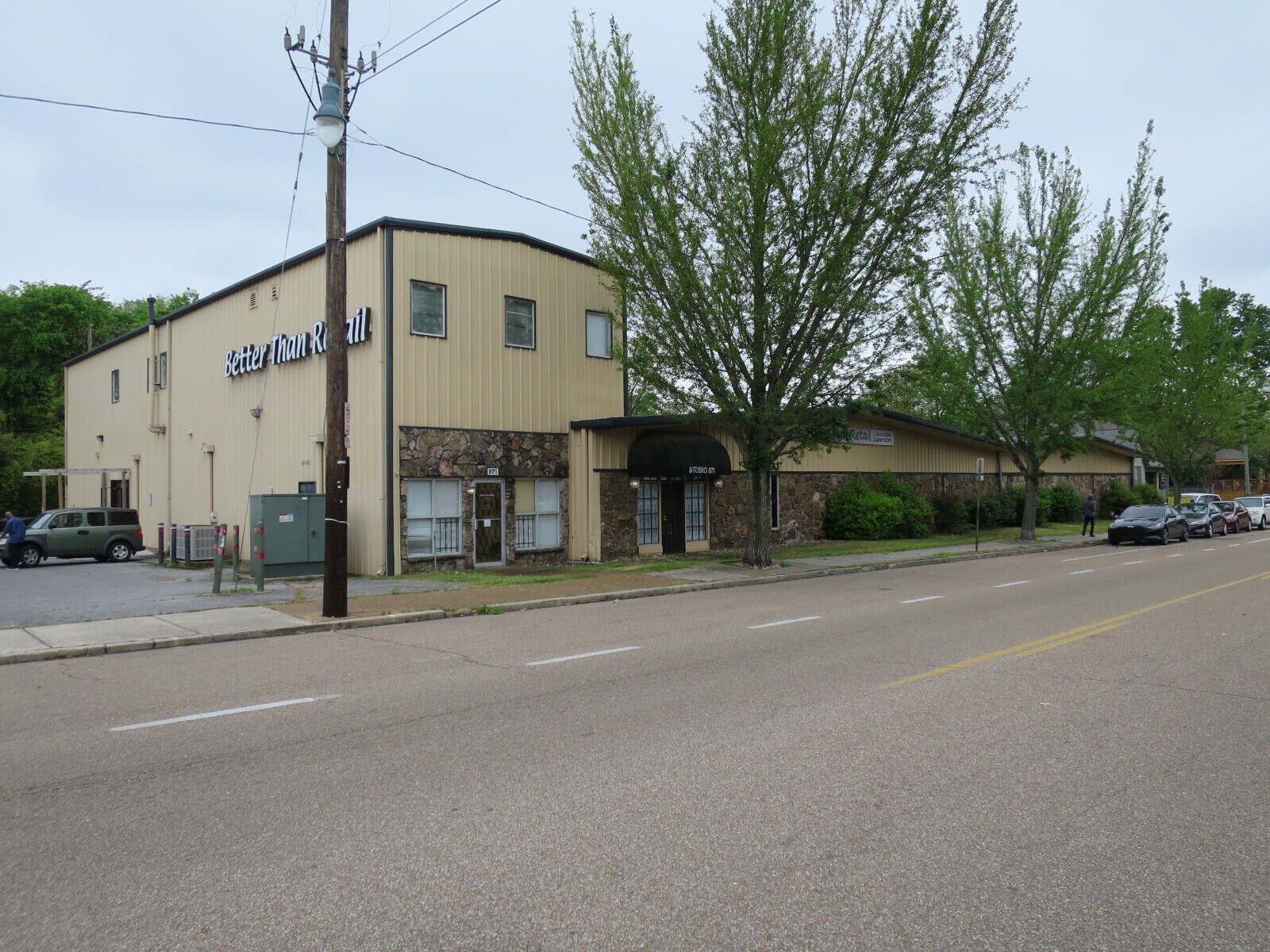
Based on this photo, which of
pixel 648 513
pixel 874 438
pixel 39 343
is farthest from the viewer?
pixel 39 343

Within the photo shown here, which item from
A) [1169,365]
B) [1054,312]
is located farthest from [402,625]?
[1169,365]

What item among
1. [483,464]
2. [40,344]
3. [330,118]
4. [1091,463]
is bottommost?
[483,464]

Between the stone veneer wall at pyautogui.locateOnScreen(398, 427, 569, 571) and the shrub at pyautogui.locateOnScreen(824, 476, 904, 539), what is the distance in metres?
11.5

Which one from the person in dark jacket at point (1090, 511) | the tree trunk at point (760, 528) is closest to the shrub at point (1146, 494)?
the person in dark jacket at point (1090, 511)

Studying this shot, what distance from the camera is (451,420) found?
20.8 meters

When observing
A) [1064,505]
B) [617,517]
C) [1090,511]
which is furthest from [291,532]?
Result: [1064,505]

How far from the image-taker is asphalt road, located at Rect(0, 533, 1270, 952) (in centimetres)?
369

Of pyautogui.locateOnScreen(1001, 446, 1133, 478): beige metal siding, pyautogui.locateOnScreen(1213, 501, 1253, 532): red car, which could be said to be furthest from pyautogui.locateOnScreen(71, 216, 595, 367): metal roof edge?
pyautogui.locateOnScreen(1213, 501, 1253, 532): red car

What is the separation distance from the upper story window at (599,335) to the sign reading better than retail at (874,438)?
11055 mm

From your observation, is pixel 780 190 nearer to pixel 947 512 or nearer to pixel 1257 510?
pixel 947 512

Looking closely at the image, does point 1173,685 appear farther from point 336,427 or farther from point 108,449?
point 108,449

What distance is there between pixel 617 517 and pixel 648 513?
134 cm

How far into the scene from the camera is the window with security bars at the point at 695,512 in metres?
25.8

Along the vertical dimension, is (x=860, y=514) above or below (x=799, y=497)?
below
